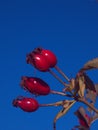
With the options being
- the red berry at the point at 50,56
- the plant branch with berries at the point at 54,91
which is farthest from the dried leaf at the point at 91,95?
the red berry at the point at 50,56

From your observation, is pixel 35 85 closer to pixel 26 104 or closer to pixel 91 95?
pixel 26 104

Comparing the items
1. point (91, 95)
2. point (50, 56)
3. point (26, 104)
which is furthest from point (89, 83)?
point (26, 104)

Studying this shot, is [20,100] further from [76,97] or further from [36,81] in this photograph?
[76,97]

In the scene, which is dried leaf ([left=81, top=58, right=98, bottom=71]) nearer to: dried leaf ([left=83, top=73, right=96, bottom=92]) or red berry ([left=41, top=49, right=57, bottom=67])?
dried leaf ([left=83, top=73, right=96, bottom=92])

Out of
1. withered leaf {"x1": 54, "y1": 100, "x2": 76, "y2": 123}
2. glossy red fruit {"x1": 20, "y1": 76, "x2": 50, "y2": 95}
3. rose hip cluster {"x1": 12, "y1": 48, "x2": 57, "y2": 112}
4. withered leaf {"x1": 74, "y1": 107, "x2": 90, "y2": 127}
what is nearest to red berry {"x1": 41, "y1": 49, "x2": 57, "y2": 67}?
rose hip cluster {"x1": 12, "y1": 48, "x2": 57, "y2": 112}

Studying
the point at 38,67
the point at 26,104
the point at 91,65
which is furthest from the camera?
the point at 26,104

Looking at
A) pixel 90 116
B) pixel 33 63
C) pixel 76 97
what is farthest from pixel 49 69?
pixel 90 116
